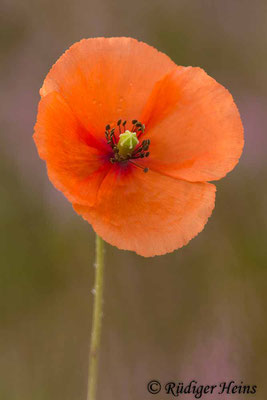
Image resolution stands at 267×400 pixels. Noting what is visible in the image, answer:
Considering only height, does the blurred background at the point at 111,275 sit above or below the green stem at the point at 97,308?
above

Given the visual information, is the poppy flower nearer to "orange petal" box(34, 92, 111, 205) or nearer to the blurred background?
"orange petal" box(34, 92, 111, 205)

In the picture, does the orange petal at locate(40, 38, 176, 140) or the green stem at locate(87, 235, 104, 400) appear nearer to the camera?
the green stem at locate(87, 235, 104, 400)

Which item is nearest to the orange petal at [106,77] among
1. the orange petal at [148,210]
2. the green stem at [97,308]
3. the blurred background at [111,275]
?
the orange petal at [148,210]

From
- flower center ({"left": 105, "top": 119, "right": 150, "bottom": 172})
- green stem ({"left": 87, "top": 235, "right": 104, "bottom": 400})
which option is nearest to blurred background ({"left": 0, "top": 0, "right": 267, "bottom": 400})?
green stem ({"left": 87, "top": 235, "right": 104, "bottom": 400})

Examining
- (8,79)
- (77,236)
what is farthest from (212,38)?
(77,236)

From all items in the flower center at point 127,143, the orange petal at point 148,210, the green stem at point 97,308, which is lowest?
the green stem at point 97,308

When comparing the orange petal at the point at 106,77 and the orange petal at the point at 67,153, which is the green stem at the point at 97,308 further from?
the orange petal at the point at 106,77

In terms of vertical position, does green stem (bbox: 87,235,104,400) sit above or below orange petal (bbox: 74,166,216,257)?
below

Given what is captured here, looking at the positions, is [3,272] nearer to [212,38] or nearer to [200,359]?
[200,359]
